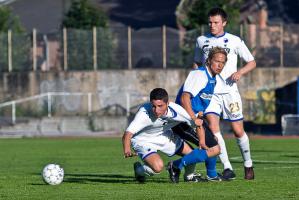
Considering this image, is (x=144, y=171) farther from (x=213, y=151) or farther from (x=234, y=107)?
(x=234, y=107)

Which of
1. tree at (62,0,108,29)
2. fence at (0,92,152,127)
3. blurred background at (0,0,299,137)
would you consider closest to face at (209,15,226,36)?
blurred background at (0,0,299,137)

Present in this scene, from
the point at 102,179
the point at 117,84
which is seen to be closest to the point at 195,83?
the point at 102,179

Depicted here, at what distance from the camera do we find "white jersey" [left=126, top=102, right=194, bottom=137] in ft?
46.0

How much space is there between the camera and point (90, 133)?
119ft

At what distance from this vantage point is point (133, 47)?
130 ft

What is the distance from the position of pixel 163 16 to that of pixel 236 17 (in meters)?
13.9

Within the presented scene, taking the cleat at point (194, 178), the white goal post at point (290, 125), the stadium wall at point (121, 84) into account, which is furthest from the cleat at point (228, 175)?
the stadium wall at point (121, 84)

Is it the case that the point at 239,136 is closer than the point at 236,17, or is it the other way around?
the point at 239,136

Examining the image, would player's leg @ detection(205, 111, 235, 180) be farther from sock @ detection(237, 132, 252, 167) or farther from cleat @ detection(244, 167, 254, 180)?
sock @ detection(237, 132, 252, 167)

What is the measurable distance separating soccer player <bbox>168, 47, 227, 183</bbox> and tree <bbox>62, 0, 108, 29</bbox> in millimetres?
31673

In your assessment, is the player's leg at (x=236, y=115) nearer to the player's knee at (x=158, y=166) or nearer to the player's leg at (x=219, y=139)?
the player's leg at (x=219, y=139)

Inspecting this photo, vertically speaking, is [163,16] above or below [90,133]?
above

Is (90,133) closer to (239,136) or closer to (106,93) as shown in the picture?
(106,93)

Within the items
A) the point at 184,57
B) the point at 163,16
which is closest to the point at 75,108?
the point at 184,57
